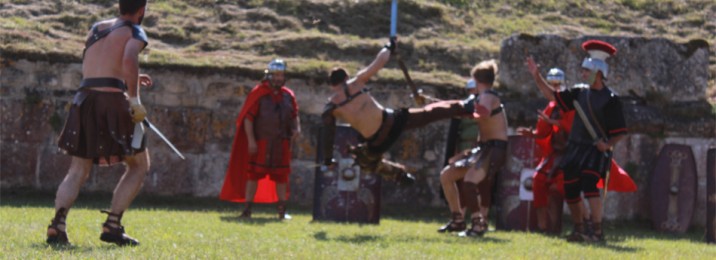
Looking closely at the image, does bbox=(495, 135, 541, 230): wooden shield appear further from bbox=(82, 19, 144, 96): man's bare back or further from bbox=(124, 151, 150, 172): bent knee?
bbox=(82, 19, 144, 96): man's bare back

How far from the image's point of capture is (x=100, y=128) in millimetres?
8531

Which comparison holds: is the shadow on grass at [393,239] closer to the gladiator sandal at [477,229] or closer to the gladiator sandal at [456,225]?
the gladiator sandal at [477,229]

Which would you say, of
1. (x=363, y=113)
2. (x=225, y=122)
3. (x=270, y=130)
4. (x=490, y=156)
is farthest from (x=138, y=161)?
(x=225, y=122)

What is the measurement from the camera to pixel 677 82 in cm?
1541

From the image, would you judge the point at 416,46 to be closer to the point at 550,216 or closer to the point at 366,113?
the point at 550,216

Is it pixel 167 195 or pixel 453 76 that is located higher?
pixel 453 76

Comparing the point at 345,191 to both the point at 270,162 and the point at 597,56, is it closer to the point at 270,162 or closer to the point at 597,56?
the point at 270,162

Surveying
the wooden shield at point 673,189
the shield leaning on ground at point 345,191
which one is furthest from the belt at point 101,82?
the wooden shield at point 673,189

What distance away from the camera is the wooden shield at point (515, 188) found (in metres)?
13.2

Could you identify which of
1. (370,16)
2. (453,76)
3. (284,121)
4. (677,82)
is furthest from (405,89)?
(370,16)

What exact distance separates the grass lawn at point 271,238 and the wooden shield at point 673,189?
9.3 inches

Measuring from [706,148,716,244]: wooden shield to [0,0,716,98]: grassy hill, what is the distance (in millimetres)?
4106

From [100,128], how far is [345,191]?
4.93 m

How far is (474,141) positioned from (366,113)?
2827 millimetres
